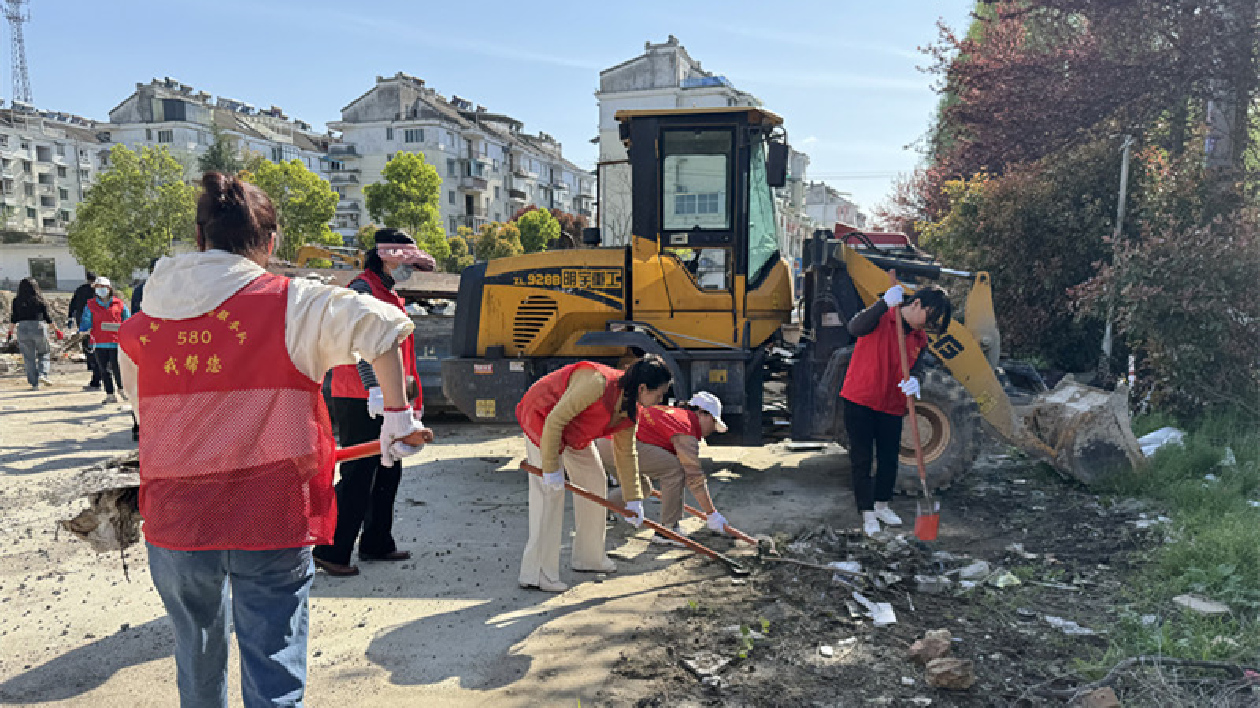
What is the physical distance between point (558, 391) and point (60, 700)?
8.23ft

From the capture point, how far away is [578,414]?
4180mm

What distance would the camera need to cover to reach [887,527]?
544 cm

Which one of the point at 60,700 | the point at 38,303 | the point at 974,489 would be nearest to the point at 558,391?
the point at 60,700

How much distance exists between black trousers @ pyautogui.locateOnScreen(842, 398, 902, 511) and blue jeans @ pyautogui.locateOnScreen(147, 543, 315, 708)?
4.03 m

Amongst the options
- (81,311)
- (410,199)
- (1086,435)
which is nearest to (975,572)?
(1086,435)

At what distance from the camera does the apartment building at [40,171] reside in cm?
5303

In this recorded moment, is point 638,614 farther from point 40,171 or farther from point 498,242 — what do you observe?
point 40,171

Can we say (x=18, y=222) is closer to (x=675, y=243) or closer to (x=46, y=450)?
(x=46, y=450)

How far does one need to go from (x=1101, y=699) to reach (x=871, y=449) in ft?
8.43

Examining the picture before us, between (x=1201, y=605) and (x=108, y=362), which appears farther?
(x=108, y=362)

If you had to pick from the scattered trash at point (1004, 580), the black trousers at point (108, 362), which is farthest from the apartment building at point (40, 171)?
the scattered trash at point (1004, 580)

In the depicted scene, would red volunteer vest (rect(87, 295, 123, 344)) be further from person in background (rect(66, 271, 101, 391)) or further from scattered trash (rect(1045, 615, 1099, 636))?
scattered trash (rect(1045, 615, 1099, 636))

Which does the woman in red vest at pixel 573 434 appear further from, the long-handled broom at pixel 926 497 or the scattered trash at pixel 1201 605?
the scattered trash at pixel 1201 605

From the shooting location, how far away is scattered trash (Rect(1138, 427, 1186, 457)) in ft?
20.9
